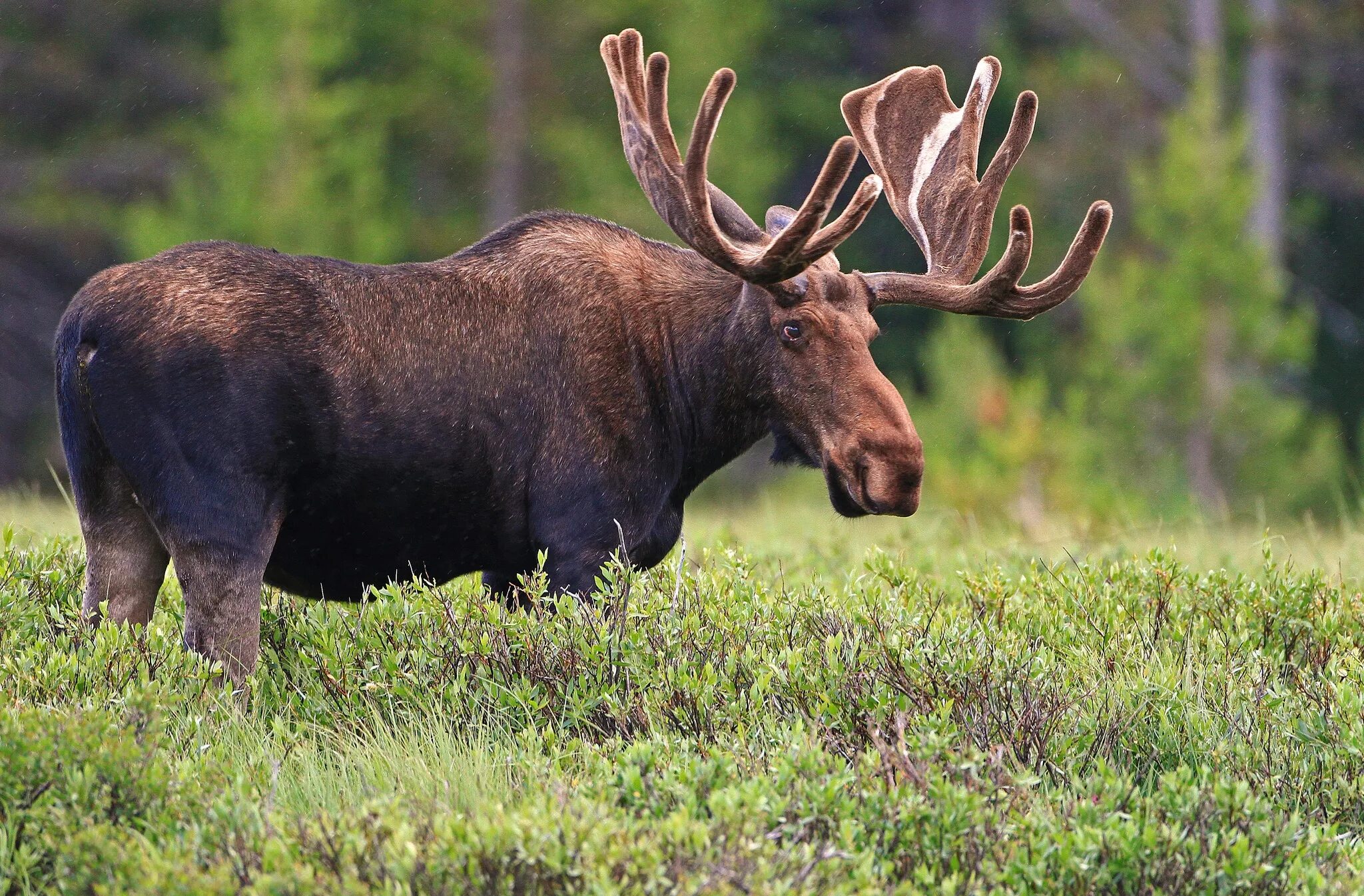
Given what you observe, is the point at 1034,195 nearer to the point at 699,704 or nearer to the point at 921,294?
the point at 921,294

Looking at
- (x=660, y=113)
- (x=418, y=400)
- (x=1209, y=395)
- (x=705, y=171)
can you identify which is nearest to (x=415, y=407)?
(x=418, y=400)

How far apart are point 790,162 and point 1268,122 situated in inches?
251

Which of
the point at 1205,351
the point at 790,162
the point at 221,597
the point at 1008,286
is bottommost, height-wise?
the point at 1205,351

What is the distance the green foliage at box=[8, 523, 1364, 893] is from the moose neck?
512 mm

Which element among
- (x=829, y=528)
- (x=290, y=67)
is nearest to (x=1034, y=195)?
(x=290, y=67)

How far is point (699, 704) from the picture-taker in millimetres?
4895

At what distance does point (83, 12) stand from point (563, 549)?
2056cm

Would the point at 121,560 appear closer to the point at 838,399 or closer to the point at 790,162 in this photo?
the point at 838,399

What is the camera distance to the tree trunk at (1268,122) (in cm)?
2162

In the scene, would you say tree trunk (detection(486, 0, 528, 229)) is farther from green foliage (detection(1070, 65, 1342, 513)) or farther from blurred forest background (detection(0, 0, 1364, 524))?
green foliage (detection(1070, 65, 1342, 513))

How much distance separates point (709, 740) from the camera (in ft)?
16.0

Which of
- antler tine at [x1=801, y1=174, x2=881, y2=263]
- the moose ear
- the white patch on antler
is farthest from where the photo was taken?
the white patch on antler

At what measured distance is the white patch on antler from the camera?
6512 millimetres

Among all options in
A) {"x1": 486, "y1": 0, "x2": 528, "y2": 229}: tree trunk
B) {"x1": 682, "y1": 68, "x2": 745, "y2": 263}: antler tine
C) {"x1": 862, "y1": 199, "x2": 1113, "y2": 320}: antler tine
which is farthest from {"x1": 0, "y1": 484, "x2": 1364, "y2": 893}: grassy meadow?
{"x1": 486, "y1": 0, "x2": 528, "y2": 229}: tree trunk
